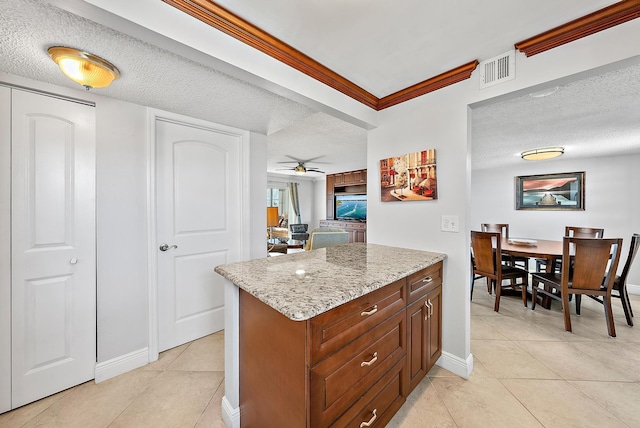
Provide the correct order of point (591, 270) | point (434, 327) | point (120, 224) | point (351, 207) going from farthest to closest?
point (351, 207) → point (591, 270) → point (120, 224) → point (434, 327)

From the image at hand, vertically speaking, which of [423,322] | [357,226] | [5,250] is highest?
[5,250]

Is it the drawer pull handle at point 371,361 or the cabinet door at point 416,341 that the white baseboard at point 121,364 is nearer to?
the drawer pull handle at point 371,361

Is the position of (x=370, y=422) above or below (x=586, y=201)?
below

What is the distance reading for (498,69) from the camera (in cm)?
160

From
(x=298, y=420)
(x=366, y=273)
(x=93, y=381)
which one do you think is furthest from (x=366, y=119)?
(x=93, y=381)

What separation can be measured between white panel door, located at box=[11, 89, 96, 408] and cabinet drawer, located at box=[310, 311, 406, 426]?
6.05ft

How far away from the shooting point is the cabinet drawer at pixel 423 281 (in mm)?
1474

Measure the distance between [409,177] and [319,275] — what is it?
127 cm

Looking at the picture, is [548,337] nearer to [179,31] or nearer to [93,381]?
[179,31]

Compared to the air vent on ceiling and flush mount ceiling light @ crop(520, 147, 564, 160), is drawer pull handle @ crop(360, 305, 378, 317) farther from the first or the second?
flush mount ceiling light @ crop(520, 147, 564, 160)

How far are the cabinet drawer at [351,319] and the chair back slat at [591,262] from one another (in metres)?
2.34

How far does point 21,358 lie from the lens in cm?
154

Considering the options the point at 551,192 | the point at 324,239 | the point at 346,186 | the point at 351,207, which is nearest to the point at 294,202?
the point at 346,186

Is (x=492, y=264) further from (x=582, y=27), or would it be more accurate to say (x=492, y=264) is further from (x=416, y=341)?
(x=582, y=27)
